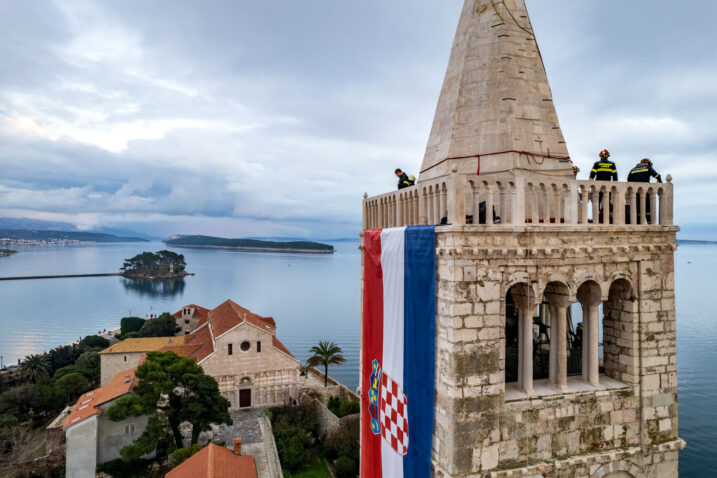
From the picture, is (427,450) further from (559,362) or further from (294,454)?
(294,454)

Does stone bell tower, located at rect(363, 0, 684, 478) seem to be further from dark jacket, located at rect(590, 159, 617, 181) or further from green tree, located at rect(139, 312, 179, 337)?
green tree, located at rect(139, 312, 179, 337)

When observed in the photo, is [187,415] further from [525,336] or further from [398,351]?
[525,336]

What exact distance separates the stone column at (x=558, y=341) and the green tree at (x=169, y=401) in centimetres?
1859

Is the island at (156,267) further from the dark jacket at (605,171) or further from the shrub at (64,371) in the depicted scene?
the dark jacket at (605,171)

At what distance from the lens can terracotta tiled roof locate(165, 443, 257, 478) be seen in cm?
1527

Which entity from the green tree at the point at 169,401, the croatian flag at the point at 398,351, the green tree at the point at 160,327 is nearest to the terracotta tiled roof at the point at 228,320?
the green tree at the point at 169,401

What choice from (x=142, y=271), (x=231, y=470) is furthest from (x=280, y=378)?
(x=142, y=271)

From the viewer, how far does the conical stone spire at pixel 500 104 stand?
23.0 ft

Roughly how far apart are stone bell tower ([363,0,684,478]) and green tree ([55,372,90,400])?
33.0m

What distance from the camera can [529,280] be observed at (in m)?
6.27

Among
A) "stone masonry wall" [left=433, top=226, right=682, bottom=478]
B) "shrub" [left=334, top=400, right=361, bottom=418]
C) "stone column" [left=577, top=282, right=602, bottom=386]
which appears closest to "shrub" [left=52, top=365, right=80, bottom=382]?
"shrub" [left=334, top=400, right=361, bottom=418]

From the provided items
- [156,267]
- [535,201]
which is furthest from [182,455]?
[156,267]

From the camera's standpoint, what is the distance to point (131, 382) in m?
23.4

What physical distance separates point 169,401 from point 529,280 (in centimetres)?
2081
